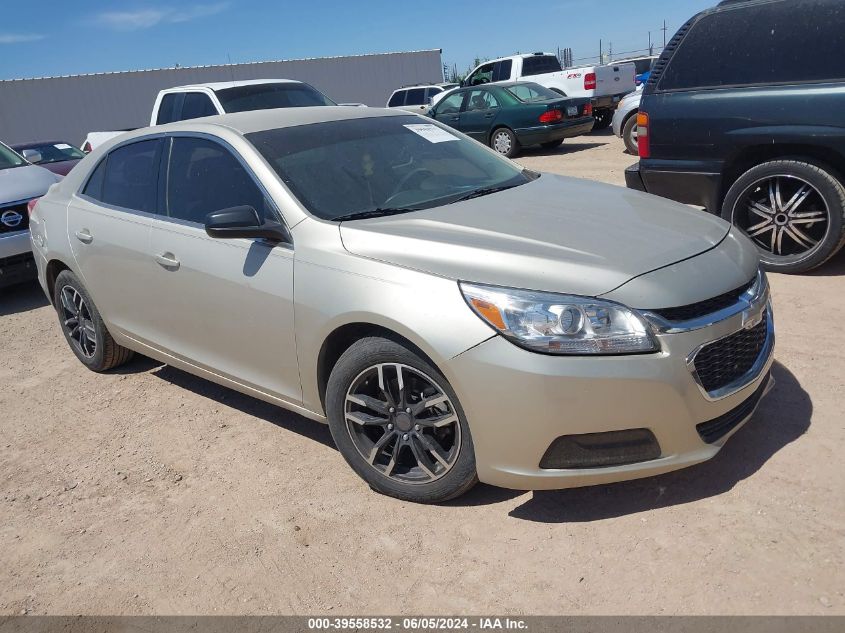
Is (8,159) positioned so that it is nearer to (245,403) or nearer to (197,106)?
(197,106)

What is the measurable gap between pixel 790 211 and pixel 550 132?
9.23 meters

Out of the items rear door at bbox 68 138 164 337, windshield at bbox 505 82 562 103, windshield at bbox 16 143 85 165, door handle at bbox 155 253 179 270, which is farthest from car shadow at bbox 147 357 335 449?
windshield at bbox 505 82 562 103

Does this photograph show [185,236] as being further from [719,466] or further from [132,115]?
[132,115]

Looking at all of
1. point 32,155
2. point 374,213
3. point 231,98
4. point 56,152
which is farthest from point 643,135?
point 56,152

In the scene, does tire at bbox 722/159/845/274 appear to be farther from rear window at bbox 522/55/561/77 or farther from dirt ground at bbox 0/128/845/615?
rear window at bbox 522/55/561/77

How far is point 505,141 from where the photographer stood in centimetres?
1492

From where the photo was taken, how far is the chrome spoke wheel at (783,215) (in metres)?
5.34

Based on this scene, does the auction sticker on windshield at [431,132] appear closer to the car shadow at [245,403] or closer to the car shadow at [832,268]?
the car shadow at [245,403]

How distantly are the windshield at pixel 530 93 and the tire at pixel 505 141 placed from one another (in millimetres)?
707

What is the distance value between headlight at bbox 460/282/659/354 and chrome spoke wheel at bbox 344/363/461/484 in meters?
0.42

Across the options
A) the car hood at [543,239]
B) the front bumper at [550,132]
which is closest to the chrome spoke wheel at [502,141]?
the front bumper at [550,132]

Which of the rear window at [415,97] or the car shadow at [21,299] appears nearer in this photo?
the car shadow at [21,299]

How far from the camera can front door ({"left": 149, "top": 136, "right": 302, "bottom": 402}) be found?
3500 mm

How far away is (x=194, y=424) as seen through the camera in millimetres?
4387
